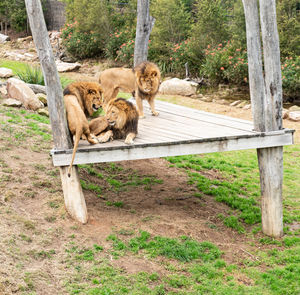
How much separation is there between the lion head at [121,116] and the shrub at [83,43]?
53.1ft

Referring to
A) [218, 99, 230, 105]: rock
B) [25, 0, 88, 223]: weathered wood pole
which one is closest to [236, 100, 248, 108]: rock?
[218, 99, 230, 105]: rock

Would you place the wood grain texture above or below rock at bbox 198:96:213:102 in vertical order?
above

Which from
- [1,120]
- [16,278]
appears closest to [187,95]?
[1,120]

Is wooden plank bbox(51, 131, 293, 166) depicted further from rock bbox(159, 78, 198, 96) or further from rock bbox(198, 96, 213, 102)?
rock bbox(159, 78, 198, 96)

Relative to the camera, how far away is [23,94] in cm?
1016

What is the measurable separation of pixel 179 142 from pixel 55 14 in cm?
2336

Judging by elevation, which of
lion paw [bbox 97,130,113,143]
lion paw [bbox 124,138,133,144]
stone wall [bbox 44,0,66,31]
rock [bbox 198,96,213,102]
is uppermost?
stone wall [bbox 44,0,66,31]

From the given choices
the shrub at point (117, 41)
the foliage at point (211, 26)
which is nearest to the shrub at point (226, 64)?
the foliage at point (211, 26)

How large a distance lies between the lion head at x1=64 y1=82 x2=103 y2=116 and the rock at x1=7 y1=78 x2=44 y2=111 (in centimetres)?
498

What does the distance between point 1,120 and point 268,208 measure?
217 inches

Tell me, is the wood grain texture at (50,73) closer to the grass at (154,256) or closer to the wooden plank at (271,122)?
the grass at (154,256)

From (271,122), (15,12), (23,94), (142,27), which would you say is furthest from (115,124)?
(15,12)

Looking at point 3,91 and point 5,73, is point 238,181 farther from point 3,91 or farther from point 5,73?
point 5,73

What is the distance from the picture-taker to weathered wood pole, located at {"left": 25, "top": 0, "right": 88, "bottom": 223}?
4938mm
